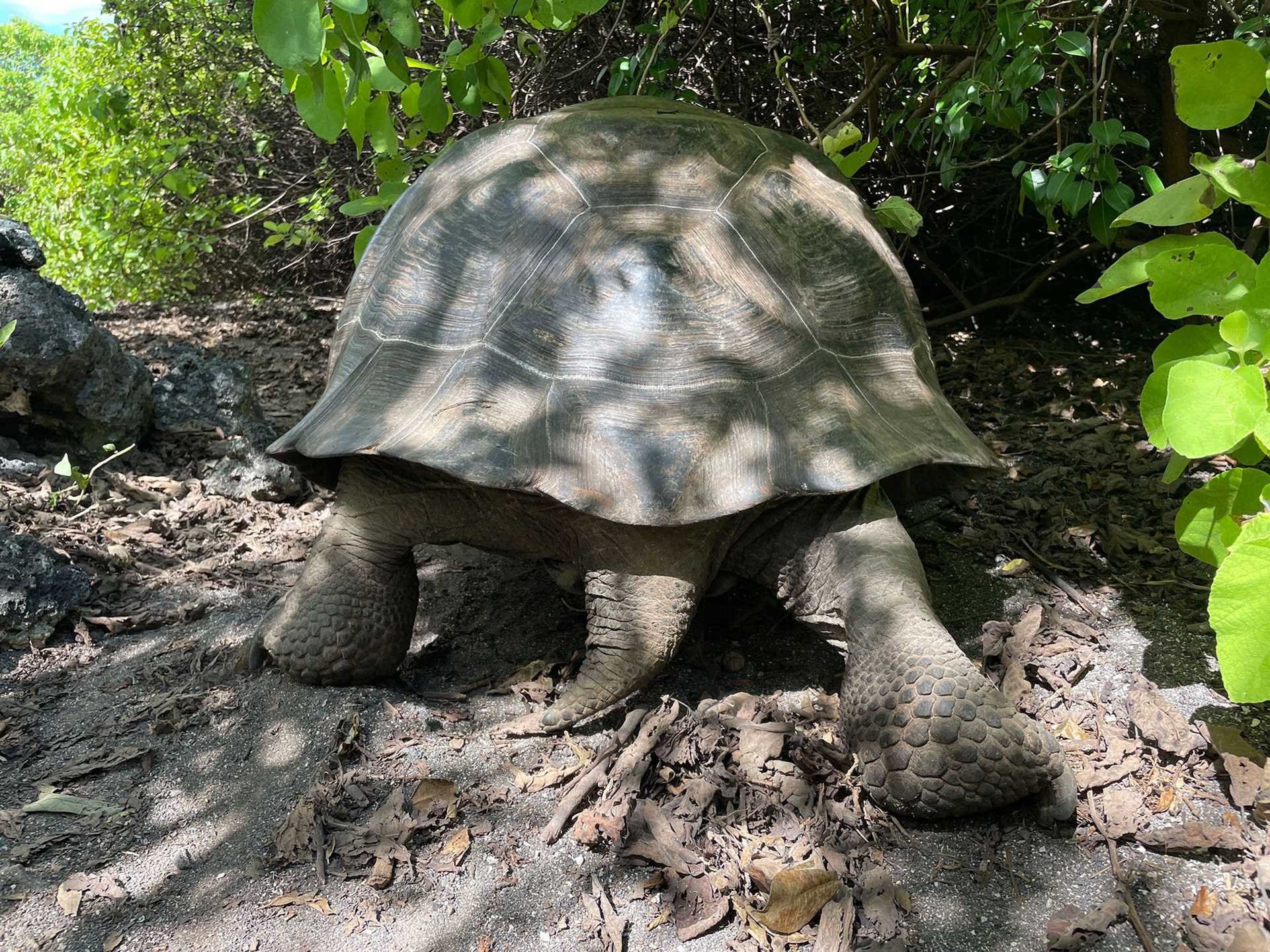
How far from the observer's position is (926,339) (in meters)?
2.76

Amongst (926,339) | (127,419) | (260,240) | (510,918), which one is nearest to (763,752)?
(510,918)

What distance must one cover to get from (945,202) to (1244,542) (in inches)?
160

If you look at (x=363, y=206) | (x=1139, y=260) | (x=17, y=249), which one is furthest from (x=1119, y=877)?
(x=17, y=249)

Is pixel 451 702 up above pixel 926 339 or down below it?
below

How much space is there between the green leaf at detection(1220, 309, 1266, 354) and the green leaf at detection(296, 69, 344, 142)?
1.83 m

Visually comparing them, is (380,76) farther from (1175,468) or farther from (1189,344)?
(1175,468)

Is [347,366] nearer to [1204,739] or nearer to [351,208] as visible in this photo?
[351,208]

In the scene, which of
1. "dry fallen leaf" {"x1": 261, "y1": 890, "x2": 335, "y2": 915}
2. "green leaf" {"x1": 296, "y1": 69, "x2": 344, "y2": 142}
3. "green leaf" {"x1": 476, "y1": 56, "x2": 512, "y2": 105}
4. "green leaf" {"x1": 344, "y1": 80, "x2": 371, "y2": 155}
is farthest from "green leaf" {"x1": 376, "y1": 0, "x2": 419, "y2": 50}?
"dry fallen leaf" {"x1": 261, "y1": 890, "x2": 335, "y2": 915}

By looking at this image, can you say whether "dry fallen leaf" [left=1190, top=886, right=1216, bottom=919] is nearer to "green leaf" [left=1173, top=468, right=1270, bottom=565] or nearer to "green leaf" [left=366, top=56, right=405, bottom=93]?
"green leaf" [left=1173, top=468, right=1270, bottom=565]

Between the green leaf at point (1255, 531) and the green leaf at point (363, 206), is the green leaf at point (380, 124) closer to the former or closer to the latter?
the green leaf at point (363, 206)

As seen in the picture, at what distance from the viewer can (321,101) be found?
82.7 inches

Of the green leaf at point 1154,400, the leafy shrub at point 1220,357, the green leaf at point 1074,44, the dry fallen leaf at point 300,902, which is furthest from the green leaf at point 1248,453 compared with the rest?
the dry fallen leaf at point 300,902

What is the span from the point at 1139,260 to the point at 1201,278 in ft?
0.45

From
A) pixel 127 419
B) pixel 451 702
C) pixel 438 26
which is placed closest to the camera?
pixel 451 702
